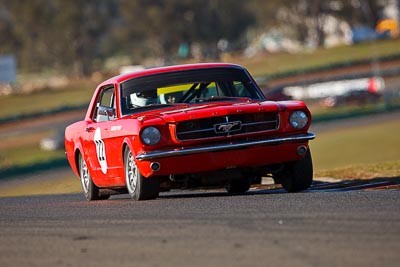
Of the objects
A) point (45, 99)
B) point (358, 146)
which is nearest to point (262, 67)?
point (45, 99)

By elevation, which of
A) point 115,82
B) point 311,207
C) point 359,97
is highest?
point 115,82

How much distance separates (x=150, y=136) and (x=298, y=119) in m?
1.43

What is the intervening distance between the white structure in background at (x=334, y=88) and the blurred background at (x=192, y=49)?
8cm

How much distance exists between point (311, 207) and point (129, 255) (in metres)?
2.13

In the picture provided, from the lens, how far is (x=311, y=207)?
7855 millimetres

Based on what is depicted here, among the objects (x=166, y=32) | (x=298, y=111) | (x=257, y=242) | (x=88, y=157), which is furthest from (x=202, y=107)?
(x=166, y=32)

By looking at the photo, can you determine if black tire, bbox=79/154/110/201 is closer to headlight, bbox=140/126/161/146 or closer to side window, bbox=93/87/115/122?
side window, bbox=93/87/115/122

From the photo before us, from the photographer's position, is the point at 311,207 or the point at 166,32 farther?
the point at 166,32

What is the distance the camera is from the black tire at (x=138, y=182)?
32.8ft

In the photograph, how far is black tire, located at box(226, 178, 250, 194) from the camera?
11.2 meters

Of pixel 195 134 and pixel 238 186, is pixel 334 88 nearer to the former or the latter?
pixel 238 186

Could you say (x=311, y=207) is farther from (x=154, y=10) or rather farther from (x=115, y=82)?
(x=154, y=10)

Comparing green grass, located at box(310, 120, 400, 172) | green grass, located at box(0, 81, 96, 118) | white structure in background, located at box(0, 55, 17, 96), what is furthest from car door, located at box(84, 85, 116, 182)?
white structure in background, located at box(0, 55, 17, 96)

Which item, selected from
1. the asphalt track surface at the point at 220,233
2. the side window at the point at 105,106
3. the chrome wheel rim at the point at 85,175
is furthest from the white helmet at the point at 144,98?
the asphalt track surface at the point at 220,233
